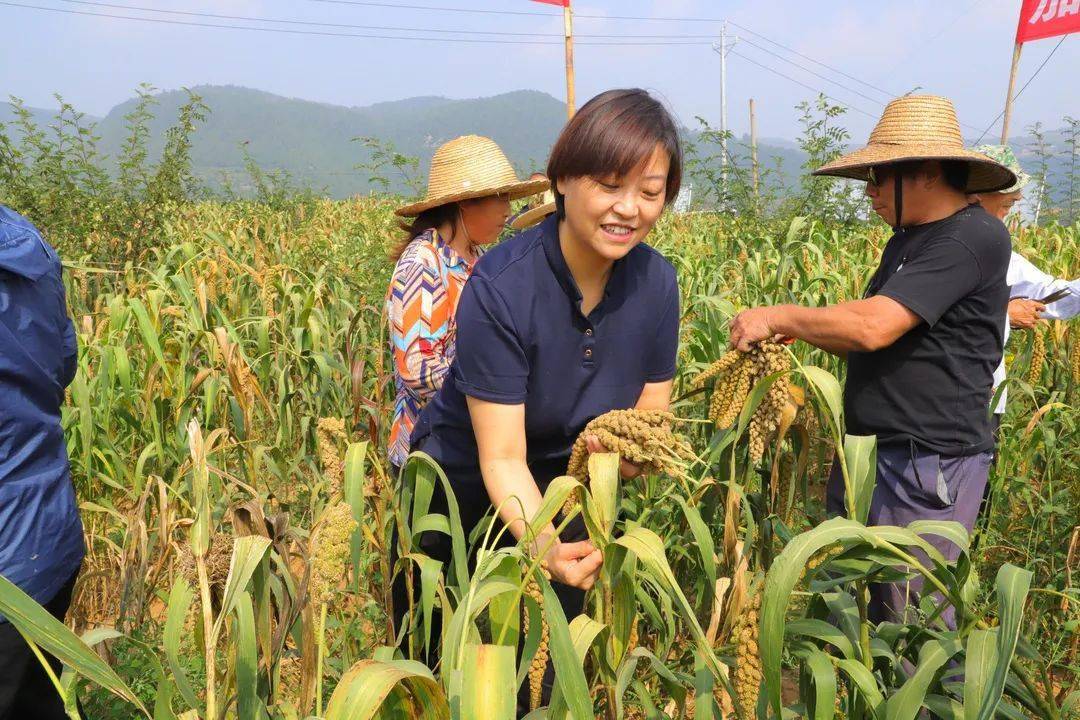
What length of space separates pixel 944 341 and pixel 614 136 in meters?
0.99

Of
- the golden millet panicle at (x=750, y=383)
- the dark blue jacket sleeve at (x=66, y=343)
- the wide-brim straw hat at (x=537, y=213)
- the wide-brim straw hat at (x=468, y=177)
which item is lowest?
the golden millet panicle at (x=750, y=383)

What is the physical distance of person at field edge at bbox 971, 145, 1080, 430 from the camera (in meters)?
2.21

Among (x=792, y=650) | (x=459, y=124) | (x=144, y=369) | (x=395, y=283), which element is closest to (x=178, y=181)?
(x=144, y=369)

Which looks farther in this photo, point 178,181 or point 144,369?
point 178,181

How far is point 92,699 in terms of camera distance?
2.13 m

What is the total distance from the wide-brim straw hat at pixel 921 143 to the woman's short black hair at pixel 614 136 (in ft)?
2.19

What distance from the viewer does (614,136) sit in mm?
1282

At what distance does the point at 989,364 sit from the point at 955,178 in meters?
0.44

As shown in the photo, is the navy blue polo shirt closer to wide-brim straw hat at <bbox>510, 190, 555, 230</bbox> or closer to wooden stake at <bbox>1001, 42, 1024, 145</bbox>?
wide-brim straw hat at <bbox>510, 190, 555, 230</bbox>

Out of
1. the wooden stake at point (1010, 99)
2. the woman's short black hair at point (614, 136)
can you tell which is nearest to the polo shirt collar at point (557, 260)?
the woman's short black hair at point (614, 136)

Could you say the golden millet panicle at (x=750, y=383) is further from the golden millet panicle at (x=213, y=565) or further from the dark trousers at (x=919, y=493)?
the golden millet panicle at (x=213, y=565)

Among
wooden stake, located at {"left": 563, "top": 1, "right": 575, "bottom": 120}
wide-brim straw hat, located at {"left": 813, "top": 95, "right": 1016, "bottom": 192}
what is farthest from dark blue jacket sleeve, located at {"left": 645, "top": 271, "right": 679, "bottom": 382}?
wooden stake, located at {"left": 563, "top": 1, "right": 575, "bottom": 120}

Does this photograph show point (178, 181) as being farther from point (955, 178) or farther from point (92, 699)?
point (955, 178)

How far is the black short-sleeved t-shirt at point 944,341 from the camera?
1716 millimetres
